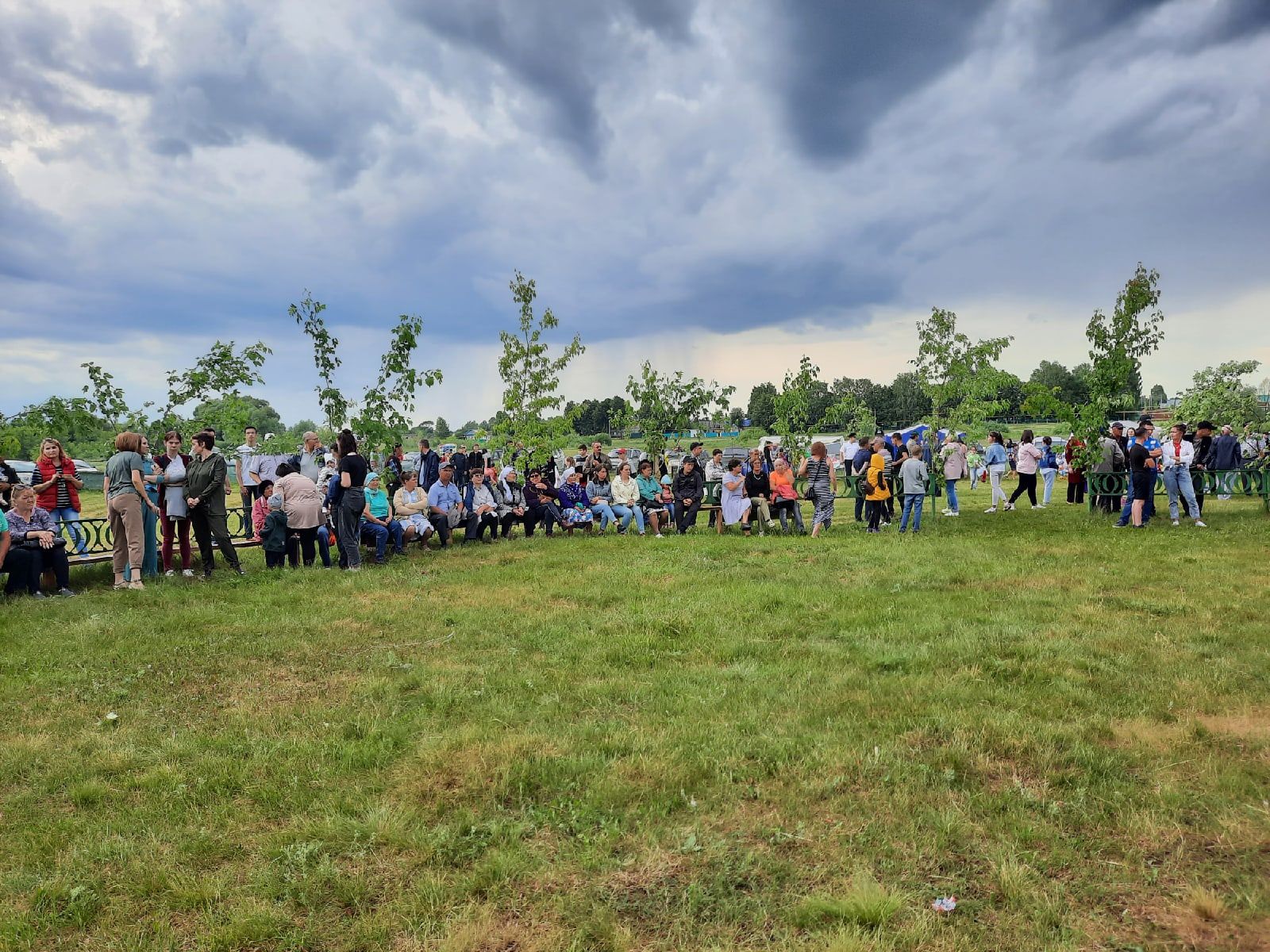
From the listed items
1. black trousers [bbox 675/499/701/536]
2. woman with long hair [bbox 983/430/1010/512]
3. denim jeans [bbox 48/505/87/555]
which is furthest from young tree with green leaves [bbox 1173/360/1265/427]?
denim jeans [bbox 48/505/87/555]

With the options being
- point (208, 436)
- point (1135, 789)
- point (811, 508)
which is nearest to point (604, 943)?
point (1135, 789)

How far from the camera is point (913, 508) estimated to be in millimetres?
13359

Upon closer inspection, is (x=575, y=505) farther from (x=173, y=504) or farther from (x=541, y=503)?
(x=173, y=504)

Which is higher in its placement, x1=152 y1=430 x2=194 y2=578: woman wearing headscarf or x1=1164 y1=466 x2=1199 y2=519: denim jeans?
x1=152 y1=430 x2=194 y2=578: woman wearing headscarf

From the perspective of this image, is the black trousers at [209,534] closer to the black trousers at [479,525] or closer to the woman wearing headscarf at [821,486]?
the black trousers at [479,525]

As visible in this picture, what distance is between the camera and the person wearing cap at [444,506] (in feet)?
41.2

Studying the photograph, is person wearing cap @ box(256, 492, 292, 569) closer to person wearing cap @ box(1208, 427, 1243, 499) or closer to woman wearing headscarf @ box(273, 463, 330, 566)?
woman wearing headscarf @ box(273, 463, 330, 566)

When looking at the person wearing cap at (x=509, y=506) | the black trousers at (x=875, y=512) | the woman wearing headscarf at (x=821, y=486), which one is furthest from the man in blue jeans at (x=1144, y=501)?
the person wearing cap at (x=509, y=506)

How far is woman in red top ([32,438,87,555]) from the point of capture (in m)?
10.2

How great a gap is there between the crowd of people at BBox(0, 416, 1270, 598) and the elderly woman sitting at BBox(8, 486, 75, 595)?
0.05 feet

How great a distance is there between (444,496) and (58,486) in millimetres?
5332

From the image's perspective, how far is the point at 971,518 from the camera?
15.2 meters

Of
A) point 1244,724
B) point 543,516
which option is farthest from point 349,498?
point 1244,724

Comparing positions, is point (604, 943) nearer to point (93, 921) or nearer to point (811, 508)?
point (93, 921)
